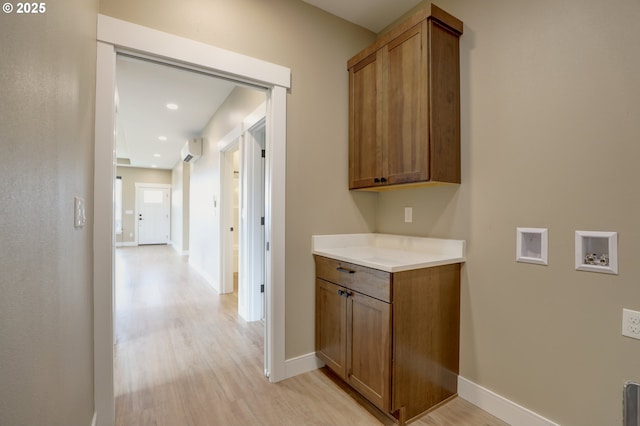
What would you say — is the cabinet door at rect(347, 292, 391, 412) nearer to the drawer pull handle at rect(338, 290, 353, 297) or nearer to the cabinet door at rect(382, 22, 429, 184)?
the drawer pull handle at rect(338, 290, 353, 297)

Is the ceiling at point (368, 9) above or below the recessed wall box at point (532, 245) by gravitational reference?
above

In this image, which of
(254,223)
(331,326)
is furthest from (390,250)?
(254,223)

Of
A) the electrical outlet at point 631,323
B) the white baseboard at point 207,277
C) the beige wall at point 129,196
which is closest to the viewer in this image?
the electrical outlet at point 631,323

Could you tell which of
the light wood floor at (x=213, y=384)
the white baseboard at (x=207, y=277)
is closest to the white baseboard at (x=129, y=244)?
the white baseboard at (x=207, y=277)

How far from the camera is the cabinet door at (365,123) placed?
86.7 inches

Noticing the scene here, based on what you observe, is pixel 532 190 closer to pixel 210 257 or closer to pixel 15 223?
pixel 15 223

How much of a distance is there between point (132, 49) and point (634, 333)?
9.57ft

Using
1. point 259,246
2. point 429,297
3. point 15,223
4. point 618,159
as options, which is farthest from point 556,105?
point 259,246

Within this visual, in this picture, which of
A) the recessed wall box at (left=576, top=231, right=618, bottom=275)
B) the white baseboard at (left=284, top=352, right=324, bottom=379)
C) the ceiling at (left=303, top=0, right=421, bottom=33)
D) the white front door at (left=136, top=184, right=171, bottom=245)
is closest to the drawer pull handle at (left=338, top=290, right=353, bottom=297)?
the white baseboard at (left=284, top=352, right=324, bottom=379)

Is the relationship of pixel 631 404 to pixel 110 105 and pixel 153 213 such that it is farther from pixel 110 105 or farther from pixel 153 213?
pixel 153 213

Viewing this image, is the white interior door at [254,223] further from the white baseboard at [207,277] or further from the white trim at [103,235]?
the white trim at [103,235]

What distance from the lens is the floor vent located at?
0.72 metres

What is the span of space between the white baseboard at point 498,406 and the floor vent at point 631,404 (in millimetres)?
1094

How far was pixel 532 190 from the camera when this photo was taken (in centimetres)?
164
